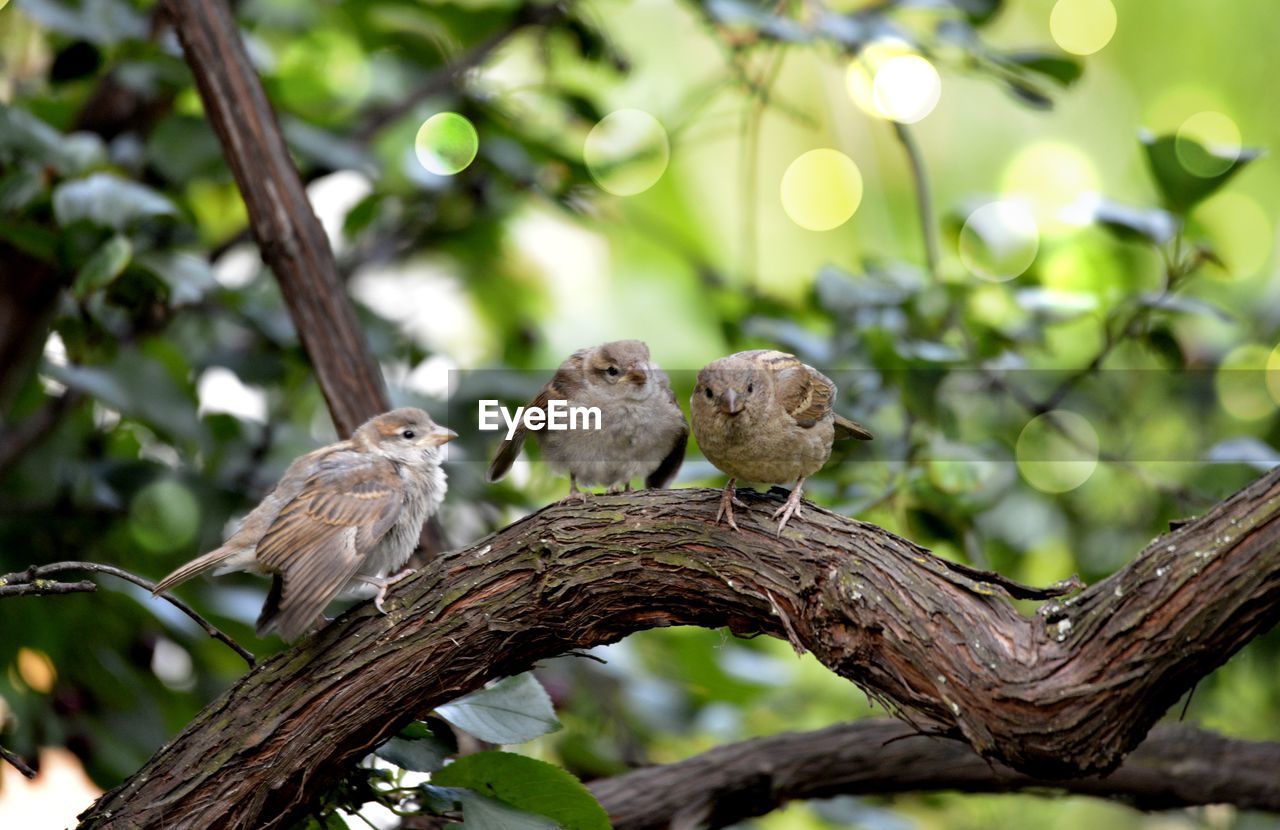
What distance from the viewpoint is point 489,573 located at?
7.73 ft

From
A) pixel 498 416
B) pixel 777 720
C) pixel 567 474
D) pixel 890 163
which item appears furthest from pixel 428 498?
pixel 890 163

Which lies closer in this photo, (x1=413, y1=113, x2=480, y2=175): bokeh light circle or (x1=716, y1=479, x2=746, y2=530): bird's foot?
(x1=716, y1=479, x2=746, y2=530): bird's foot

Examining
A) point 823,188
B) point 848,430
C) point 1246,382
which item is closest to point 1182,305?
point 848,430

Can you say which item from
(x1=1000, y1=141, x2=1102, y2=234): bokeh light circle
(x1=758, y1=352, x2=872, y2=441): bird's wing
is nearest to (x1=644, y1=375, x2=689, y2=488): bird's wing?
(x1=758, y1=352, x2=872, y2=441): bird's wing

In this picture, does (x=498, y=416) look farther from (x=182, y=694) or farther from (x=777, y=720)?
(x=777, y=720)

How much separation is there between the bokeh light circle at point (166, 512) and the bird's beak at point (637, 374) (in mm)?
1489

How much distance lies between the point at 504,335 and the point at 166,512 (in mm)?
1906

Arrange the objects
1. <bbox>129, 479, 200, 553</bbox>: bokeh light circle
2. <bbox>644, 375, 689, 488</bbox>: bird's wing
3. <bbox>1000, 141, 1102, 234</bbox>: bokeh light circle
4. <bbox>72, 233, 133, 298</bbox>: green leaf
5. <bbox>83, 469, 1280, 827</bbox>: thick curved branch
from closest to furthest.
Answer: <bbox>83, 469, 1280, 827</bbox>: thick curved branch → <bbox>72, 233, 133, 298</bbox>: green leaf → <bbox>644, 375, 689, 488</bbox>: bird's wing → <bbox>129, 479, 200, 553</bbox>: bokeh light circle → <bbox>1000, 141, 1102, 234</bbox>: bokeh light circle

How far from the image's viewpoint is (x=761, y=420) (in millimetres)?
2363

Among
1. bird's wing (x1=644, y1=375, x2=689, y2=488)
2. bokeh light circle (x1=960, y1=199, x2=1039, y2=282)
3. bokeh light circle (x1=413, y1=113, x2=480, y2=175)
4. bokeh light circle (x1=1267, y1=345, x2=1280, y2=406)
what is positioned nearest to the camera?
bird's wing (x1=644, y1=375, x2=689, y2=488)

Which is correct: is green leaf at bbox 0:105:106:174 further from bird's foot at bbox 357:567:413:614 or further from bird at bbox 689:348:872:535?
bird at bbox 689:348:872:535

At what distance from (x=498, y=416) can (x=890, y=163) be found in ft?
13.5

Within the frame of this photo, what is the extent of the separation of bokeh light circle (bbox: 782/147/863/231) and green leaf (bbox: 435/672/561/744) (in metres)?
4.70

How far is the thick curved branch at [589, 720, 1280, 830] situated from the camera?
330 cm
